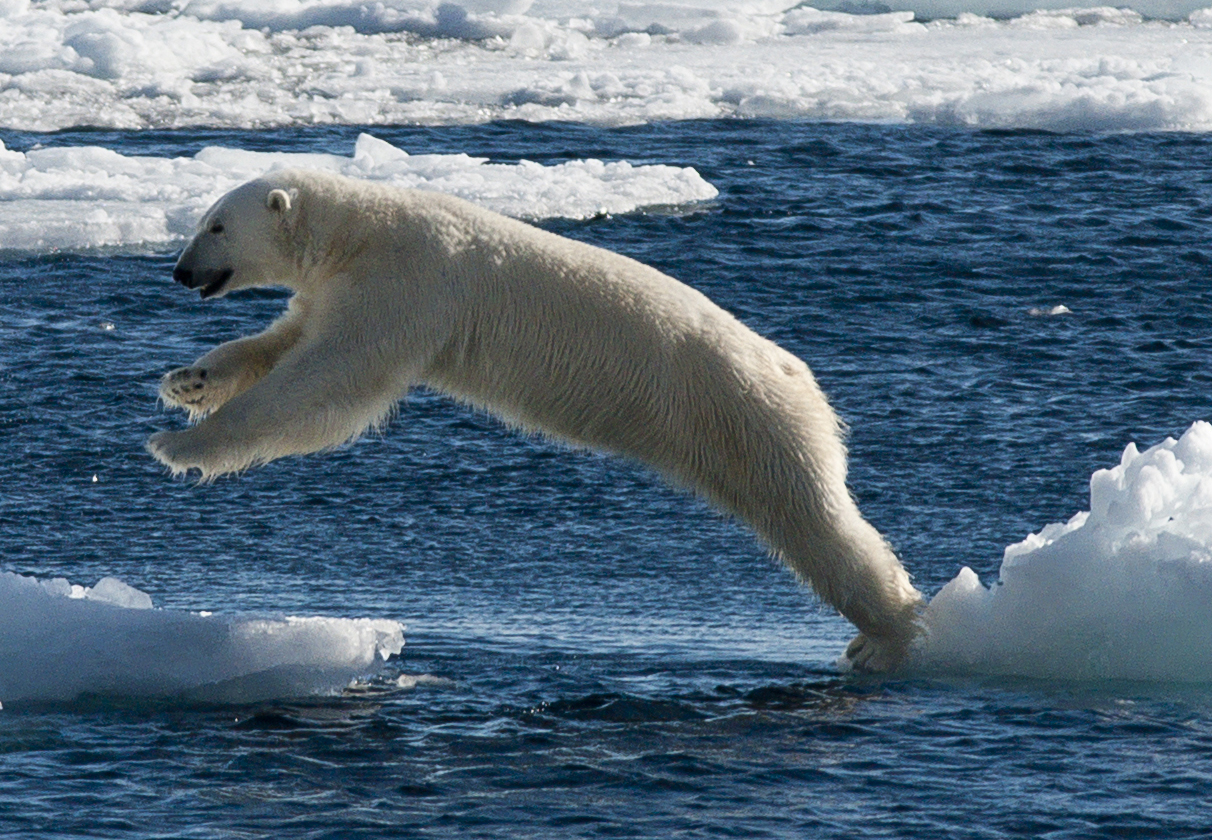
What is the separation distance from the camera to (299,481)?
8430mm

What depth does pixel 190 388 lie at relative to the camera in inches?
217

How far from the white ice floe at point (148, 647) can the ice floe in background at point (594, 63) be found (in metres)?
11.6

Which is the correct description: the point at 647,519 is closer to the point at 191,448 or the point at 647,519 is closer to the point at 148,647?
the point at 148,647

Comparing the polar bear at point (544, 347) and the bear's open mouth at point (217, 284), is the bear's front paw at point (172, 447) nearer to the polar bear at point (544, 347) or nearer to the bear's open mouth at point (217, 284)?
the polar bear at point (544, 347)

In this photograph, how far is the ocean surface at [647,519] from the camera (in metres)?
4.91

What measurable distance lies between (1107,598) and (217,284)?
326 cm

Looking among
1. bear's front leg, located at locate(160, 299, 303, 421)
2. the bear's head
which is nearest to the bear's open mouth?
the bear's head

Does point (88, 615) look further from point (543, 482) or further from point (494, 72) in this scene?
point (494, 72)

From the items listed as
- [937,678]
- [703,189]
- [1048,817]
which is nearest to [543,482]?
[937,678]

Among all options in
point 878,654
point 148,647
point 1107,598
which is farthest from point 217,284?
point 1107,598

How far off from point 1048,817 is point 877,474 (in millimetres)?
3798

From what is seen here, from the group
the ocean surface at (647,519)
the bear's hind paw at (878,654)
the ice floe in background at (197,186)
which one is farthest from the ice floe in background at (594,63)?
the bear's hind paw at (878,654)

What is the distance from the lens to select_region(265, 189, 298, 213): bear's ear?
5516mm

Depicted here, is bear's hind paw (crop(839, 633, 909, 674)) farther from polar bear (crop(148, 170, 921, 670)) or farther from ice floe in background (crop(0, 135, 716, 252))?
ice floe in background (crop(0, 135, 716, 252))
